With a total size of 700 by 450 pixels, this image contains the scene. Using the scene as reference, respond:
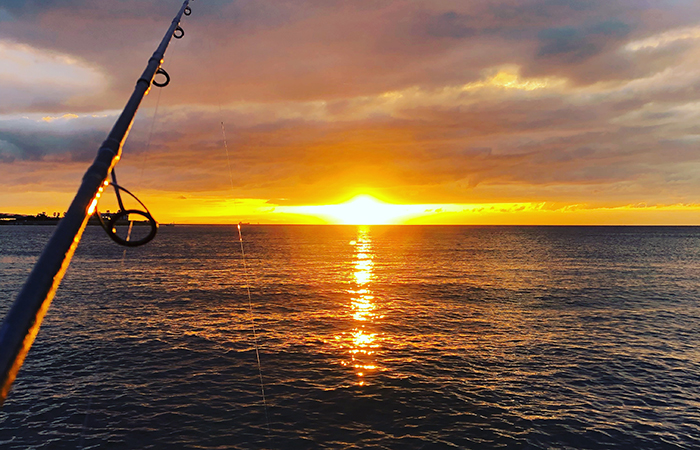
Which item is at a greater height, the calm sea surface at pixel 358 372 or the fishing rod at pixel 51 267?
the fishing rod at pixel 51 267

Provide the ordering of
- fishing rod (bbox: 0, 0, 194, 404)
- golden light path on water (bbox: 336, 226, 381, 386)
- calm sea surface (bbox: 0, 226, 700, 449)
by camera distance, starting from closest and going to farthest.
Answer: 1. fishing rod (bbox: 0, 0, 194, 404)
2. calm sea surface (bbox: 0, 226, 700, 449)
3. golden light path on water (bbox: 336, 226, 381, 386)

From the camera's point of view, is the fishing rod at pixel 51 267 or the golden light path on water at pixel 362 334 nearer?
the fishing rod at pixel 51 267

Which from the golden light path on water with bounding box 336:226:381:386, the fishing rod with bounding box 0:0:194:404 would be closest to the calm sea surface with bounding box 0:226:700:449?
the golden light path on water with bounding box 336:226:381:386

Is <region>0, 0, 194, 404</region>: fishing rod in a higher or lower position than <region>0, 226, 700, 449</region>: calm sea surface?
higher

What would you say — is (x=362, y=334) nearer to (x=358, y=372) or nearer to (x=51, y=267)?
(x=358, y=372)

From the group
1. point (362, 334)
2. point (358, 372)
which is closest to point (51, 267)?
point (358, 372)

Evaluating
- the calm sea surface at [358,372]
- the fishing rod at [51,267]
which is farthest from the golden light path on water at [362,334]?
the fishing rod at [51,267]

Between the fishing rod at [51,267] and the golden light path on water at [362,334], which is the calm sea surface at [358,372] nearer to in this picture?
the golden light path on water at [362,334]

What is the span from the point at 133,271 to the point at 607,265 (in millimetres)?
116370

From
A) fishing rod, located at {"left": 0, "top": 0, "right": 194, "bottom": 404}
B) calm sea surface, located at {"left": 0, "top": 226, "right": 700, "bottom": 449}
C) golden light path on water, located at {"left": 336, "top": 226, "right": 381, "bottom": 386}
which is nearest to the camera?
fishing rod, located at {"left": 0, "top": 0, "right": 194, "bottom": 404}

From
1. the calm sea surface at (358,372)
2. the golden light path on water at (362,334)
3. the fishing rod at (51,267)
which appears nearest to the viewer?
the fishing rod at (51,267)

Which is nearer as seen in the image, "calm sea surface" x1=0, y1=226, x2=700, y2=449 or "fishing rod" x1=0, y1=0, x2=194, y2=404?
"fishing rod" x1=0, y1=0, x2=194, y2=404

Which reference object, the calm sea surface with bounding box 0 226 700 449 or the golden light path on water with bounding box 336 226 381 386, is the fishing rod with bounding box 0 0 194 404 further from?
the golden light path on water with bounding box 336 226 381 386

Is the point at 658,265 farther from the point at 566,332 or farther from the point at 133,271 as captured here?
the point at 133,271
